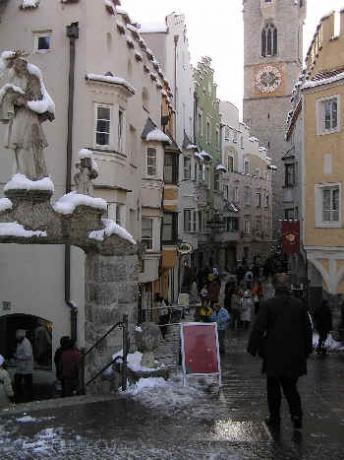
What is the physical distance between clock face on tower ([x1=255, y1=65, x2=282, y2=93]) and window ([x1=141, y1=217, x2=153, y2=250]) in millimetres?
49733

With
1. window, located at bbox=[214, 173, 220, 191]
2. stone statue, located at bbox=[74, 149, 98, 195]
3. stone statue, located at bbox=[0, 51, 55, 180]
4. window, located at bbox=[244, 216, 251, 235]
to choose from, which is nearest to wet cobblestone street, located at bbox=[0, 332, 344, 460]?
stone statue, located at bbox=[74, 149, 98, 195]

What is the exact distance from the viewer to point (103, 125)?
2042cm

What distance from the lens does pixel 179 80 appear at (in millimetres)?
36250

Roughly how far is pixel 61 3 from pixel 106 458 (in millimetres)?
16785

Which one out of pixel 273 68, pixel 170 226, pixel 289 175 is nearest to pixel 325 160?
pixel 170 226

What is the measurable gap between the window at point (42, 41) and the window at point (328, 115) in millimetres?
10797

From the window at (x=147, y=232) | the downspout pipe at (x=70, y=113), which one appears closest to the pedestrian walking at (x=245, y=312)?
the window at (x=147, y=232)

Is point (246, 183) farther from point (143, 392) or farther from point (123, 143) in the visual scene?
point (143, 392)

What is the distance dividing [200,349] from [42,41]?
43.1ft

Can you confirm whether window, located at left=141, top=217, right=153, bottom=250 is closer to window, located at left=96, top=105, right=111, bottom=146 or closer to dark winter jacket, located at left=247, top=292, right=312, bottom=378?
window, located at left=96, top=105, right=111, bottom=146

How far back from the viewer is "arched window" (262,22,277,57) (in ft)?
241

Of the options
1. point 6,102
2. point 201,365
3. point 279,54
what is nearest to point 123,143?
point 6,102

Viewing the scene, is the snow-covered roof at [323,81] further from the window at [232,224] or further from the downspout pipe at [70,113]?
the window at [232,224]

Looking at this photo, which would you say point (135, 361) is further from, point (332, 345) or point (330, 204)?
point (330, 204)
